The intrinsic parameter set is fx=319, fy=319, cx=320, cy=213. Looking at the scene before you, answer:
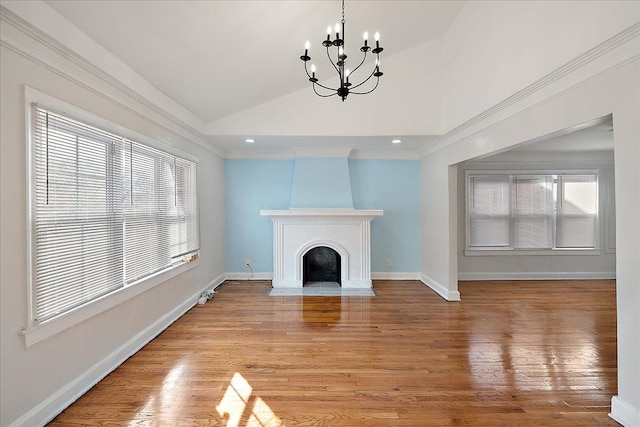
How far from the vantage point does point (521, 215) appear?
5.95 m

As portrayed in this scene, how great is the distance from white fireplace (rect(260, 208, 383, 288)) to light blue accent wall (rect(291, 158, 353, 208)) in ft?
0.92

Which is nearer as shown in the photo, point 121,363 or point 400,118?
point 121,363

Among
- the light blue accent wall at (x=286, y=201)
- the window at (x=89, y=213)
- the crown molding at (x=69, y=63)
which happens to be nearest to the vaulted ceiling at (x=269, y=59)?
the crown molding at (x=69, y=63)

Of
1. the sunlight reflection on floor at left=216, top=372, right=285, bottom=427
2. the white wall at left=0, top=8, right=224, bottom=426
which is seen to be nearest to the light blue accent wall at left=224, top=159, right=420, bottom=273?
the white wall at left=0, top=8, right=224, bottom=426

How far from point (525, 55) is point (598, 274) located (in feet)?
17.3

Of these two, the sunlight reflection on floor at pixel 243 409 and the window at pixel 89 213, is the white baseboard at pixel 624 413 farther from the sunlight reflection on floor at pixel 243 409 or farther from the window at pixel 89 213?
the window at pixel 89 213

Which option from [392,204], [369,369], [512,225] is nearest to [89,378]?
[369,369]

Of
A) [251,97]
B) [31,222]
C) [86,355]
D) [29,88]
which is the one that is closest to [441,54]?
[251,97]

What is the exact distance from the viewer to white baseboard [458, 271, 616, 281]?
19.4 ft

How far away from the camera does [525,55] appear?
9.05 feet

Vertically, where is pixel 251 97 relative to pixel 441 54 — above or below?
below

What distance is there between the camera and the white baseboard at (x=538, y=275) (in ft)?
19.4

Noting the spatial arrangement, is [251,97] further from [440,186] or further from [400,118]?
[440,186]

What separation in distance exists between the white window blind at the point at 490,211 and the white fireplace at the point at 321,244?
2.19m
